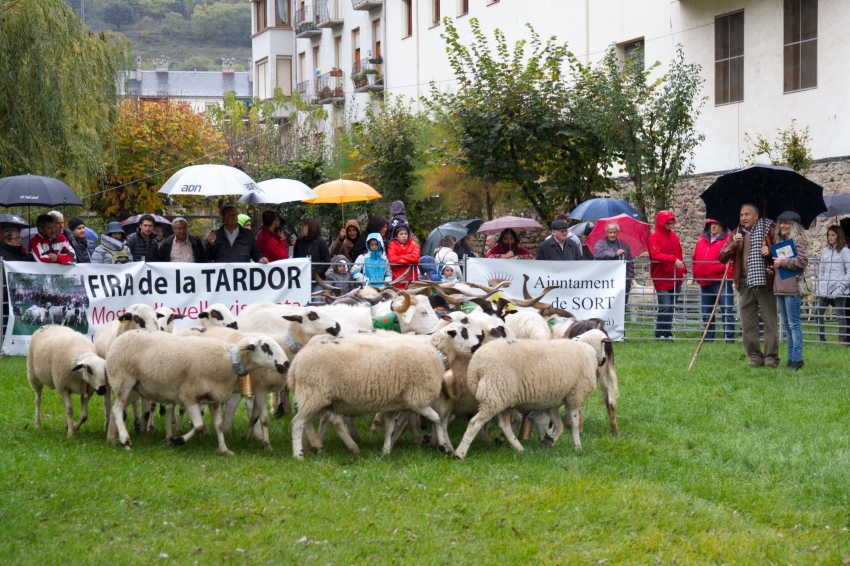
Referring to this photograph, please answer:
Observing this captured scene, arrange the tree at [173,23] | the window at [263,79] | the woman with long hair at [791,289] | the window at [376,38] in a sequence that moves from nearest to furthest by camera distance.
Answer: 1. the woman with long hair at [791,289]
2. the window at [376,38]
3. the window at [263,79]
4. the tree at [173,23]

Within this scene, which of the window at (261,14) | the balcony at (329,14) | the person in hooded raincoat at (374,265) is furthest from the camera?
the window at (261,14)

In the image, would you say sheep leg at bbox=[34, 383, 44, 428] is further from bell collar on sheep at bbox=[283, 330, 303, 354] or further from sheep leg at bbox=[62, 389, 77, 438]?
bell collar on sheep at bbox=[283, 330, 303, 354]

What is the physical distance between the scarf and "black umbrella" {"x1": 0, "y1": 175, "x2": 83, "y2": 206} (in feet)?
29.3

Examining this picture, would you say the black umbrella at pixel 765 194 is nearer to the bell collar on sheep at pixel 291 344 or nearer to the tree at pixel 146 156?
the bell collar on sheep at pixel 291 344

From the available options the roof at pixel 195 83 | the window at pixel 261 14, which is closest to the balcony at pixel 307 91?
the window at pixel 261 14

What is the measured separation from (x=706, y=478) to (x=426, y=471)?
2.04m

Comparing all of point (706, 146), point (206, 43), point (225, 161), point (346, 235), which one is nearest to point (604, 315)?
point (346, 235)

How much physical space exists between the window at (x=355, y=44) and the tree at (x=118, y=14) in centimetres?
9825

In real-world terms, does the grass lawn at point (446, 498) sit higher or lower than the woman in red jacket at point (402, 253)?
lower

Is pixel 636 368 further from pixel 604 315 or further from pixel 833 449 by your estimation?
pixel 833 449

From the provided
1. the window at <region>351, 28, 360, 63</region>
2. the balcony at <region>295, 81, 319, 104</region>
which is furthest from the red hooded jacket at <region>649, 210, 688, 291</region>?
the balcony at <region>295, 81, 319, 104</region>

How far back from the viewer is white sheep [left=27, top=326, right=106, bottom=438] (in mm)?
8641

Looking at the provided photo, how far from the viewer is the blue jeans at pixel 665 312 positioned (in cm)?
1587

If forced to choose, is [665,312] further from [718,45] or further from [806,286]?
[718,45]
